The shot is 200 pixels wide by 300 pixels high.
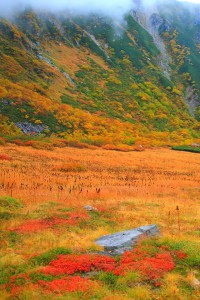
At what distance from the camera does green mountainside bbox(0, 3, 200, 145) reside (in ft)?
204

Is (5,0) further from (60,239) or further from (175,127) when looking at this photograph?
(60,239)

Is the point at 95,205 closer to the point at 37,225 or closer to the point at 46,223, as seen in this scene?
the point at 46,223

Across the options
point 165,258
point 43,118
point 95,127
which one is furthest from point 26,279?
point 95,127

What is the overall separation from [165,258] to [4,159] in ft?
75.8

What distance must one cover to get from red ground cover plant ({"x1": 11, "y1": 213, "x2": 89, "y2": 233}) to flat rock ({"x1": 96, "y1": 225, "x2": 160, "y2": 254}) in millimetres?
2248

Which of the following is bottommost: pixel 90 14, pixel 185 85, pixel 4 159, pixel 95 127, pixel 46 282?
pixel 46 282

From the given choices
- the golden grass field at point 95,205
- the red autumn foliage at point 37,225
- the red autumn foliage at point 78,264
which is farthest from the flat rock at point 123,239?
the red autumn foliage at point 37,225

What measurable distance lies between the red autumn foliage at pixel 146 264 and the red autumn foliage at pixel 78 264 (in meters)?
0.35

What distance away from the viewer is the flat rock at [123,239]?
9.52m

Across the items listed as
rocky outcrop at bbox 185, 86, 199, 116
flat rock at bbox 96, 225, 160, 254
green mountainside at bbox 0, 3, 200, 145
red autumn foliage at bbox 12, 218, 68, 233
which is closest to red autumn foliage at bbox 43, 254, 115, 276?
flat rock at bbox 96, 225, 160, 254

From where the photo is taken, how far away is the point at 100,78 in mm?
100812

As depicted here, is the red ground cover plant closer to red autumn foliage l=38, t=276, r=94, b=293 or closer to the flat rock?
the flat rock

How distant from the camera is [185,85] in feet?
392

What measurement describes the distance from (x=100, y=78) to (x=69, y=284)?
320ft
